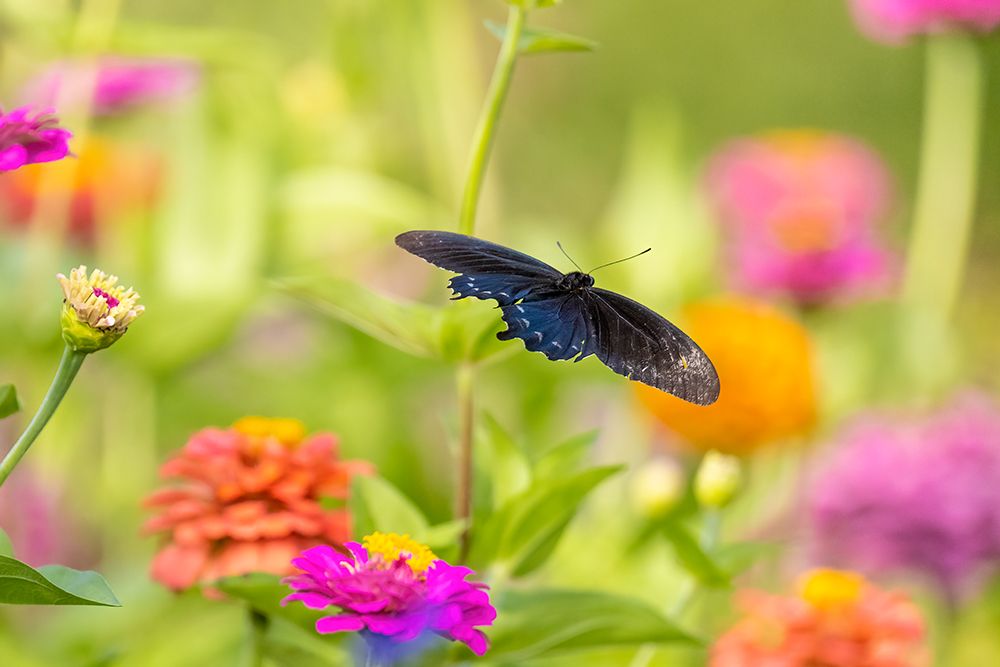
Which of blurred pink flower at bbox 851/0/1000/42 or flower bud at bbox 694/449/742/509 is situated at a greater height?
blurred pink flower at bbox 851/0/1000/42

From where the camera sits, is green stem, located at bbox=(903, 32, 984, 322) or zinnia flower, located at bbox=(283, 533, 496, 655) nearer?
zinnia flower, located at bbox=(283, 533, 496, 655)

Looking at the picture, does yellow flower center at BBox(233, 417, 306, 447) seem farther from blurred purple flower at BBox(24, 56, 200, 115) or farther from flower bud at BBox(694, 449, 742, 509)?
blurred purple flower at BBox(24, 56, 200, 115)

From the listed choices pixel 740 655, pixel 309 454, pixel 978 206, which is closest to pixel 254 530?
pixel 309 454

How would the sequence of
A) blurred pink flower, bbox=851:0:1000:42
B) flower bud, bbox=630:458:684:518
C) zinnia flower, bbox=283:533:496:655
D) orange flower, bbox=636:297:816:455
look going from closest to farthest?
zinnia flower, bbox=283:533:496:655, flower bud, bbox=630:458:684:518, orange flower, bbox=636:297:816:455, blurred pink flower, bbox=851:0:1000:42

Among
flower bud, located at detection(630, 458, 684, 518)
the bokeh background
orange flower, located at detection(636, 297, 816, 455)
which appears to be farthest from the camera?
orange flower, located at detection(636, 297, 816, 455)

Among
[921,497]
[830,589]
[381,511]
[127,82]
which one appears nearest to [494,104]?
[381,511]

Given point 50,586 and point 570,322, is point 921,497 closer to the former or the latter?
point 570,322

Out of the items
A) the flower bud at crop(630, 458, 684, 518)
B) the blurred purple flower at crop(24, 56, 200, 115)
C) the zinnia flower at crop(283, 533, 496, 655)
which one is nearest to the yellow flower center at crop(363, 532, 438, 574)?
the zinnia flower at crop(283, 533, 496, 655)
